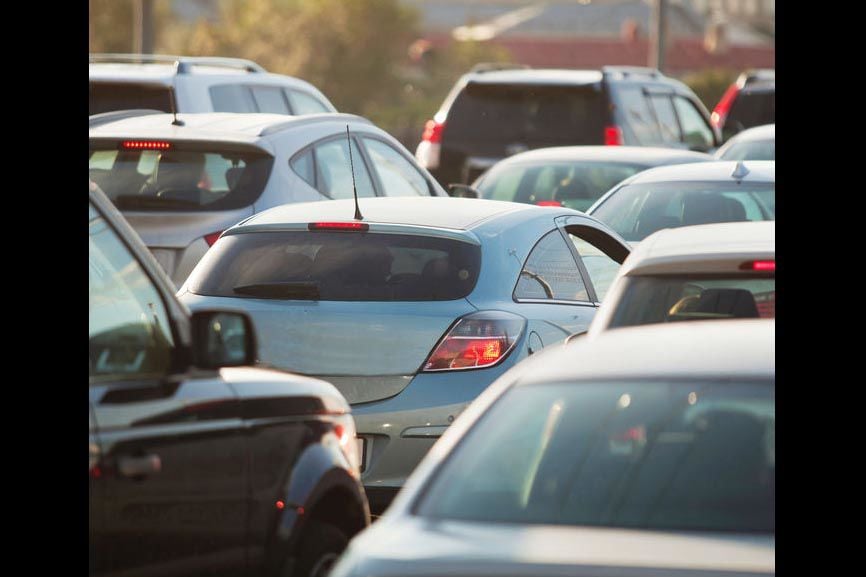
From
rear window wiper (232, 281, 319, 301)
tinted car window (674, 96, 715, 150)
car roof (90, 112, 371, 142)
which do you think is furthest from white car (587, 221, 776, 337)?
tinted car window (674, 96, 715, 150)

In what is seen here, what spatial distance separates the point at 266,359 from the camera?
302 inches

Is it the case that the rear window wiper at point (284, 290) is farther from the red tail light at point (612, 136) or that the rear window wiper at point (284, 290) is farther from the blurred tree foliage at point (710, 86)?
the blurred tree foliage at point (710, 86)

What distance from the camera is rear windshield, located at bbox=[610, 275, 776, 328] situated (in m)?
6.22

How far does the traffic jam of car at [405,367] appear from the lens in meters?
4.11

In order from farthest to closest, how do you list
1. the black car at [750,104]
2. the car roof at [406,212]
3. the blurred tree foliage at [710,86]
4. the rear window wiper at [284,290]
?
the blurred tree foliage at [710,86] < the black car at [750,104] < the car roof at [406,212] < the rear window wiper at [284,290]

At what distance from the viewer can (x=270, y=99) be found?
15.7 m

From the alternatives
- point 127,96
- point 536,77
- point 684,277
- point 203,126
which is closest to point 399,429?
point 684,277

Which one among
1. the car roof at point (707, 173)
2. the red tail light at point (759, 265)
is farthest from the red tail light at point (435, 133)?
the red tail light at point (759, 265)

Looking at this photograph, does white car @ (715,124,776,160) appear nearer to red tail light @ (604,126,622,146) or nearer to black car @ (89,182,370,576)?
red tail light @ (604,126,622,146)
